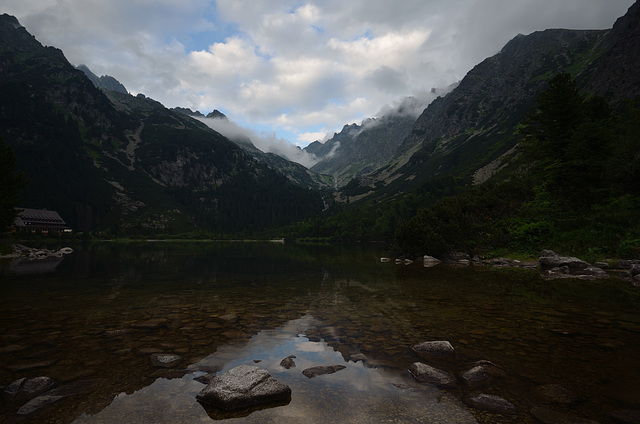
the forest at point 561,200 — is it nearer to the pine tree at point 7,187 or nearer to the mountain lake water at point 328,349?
the mountain lake water at point 328,349

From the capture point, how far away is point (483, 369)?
8391 mm

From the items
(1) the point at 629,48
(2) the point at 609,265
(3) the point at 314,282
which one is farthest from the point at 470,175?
(3) the point at 314,282

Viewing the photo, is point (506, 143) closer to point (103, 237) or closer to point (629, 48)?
Result: point (629, 48)

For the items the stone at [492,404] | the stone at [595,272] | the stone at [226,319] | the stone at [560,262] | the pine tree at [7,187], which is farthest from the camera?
the pine tree at [7,187]

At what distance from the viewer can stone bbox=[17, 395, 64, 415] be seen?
6.24 meters

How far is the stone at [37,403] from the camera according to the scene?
6.24 meters

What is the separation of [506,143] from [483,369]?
754 ft

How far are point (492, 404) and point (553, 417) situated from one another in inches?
42.8

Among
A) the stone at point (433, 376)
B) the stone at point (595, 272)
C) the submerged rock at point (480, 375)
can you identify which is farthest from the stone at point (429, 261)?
the stone at point (433, 376)

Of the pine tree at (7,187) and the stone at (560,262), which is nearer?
the stone at (560,262)

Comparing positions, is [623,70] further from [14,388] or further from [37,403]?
[14,388]

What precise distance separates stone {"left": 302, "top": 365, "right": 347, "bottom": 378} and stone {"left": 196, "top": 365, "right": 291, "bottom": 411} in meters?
1.34

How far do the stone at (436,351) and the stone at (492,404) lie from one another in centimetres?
270

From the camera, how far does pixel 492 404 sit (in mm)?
6645
